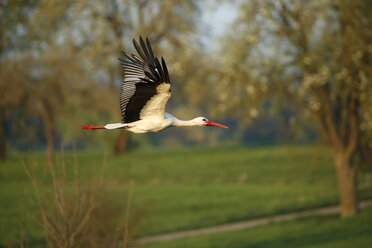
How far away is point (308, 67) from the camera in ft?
40.4

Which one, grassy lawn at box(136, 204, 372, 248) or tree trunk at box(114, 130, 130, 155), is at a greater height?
tree trunk at box(114, 130, 130, 155)

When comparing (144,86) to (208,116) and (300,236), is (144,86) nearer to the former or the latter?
(300,236)

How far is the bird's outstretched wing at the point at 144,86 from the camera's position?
4.22 m

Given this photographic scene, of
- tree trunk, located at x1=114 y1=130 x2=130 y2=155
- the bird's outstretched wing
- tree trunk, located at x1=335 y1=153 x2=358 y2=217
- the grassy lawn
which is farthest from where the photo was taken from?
tree trunk, located at x1=114 y1=130 x2=130 y2=155

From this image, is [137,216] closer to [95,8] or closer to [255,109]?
[255,109]

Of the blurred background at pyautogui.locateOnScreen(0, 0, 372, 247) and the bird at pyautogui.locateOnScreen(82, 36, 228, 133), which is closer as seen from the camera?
the bird at pyautogui.locateOnScreen(82, 36, 228, 133)

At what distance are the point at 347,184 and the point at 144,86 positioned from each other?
34.7ft

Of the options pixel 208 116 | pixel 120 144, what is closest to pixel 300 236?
pixel 208 116

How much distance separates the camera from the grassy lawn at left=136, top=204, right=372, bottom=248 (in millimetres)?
11820

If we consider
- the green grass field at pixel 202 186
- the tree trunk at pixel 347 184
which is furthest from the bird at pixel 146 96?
the tree trunk at pixel 347 184

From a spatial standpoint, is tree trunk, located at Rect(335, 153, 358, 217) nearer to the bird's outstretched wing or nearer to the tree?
the tree

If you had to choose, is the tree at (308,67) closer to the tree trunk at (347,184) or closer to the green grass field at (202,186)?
the tree trunk at (347,184)

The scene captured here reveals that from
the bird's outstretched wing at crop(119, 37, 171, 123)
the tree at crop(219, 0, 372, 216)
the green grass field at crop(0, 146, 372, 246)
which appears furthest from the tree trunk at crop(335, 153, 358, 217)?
the bird's outstretched wing at crop(119, 37, 171, 123)

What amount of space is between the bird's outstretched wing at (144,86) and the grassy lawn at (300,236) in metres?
8.05
